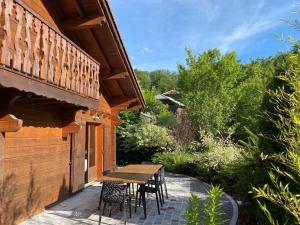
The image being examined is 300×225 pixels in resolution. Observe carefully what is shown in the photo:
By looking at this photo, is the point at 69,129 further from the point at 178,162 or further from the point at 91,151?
the point at 178,162

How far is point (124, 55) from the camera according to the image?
914 centimetres

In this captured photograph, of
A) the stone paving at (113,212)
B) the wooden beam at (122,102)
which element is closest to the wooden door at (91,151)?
the stone paving at (113,212)

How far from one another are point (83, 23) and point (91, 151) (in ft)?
17.0

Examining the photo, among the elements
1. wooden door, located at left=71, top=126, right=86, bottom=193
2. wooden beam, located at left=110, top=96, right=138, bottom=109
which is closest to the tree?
wooden beam, located at left=110, top=96, right=138, bottom=109

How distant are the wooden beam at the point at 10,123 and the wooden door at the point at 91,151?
567 centimetres

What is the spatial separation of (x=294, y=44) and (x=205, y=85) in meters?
17.9

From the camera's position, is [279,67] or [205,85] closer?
[279,67]

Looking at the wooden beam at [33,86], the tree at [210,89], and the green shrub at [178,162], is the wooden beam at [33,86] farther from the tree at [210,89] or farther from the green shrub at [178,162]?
the tree at [210,89]

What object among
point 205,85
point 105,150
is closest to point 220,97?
point 205,85

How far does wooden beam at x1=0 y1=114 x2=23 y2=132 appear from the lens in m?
5.00

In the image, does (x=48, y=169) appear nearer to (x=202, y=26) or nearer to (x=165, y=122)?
(x=165, y=122)

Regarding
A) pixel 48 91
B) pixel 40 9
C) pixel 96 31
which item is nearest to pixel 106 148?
pixel 96 31

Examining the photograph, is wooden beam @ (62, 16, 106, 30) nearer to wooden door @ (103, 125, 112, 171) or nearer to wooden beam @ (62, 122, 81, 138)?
wooden beam @ (62, 122, 81, 138)

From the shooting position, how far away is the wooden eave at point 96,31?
734cm
